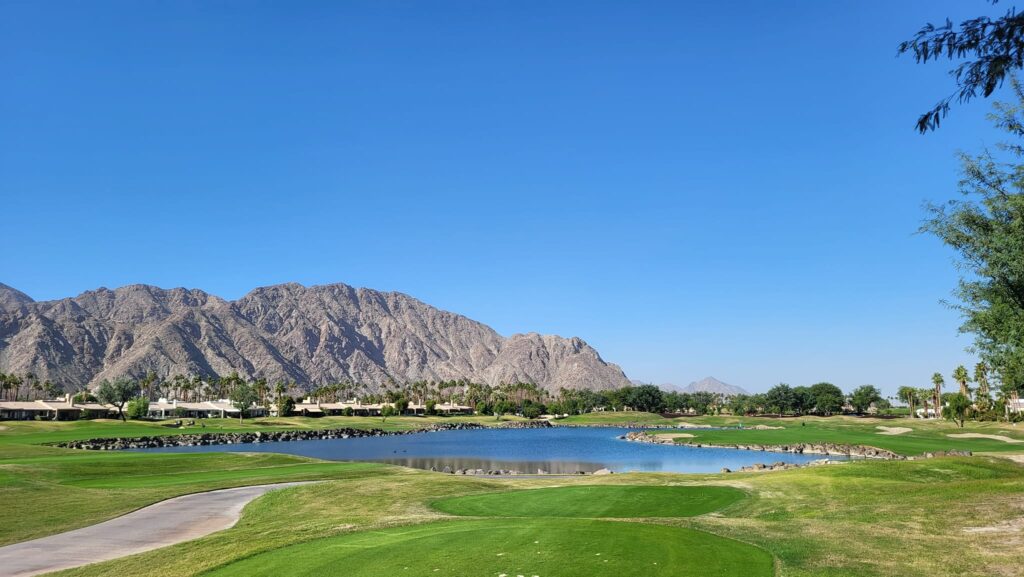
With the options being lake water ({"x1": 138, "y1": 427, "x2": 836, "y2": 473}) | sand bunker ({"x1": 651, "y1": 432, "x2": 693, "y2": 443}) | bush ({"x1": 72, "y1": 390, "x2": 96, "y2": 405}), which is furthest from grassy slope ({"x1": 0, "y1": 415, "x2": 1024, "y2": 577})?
bush ({"x1": 72, "y1": 390, "x2": 96, "y2": 405})

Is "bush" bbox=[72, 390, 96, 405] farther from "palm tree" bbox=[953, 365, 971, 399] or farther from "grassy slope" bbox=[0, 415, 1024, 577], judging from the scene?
"palm tree" bbox=[953, 365, 971, 399]

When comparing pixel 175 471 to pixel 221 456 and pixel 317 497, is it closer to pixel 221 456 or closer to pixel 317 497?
pixel 221 456

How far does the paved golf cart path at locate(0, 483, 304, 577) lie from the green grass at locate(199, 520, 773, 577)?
6.63 m

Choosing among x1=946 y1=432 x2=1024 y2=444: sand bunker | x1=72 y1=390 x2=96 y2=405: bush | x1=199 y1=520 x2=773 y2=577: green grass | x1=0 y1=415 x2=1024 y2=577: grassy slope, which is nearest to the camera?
x1=199 y1=520 x2=773 y2=577: green grass

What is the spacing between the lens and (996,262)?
24594 millimetres

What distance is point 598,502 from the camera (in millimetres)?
29531

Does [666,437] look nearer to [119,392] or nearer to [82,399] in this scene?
[119,392]

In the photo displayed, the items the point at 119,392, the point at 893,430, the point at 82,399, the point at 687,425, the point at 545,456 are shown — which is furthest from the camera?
the point at 82,399

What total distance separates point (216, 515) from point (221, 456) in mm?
34129

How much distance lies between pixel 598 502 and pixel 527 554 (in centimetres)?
1461

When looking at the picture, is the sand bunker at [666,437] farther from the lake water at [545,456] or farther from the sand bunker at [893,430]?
the sand bunker at [893,430]

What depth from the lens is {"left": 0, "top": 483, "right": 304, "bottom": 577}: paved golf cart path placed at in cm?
1939

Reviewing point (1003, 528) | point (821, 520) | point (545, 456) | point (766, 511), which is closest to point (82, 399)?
point (545, 456)

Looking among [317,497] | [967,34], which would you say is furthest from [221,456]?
[967,34]
